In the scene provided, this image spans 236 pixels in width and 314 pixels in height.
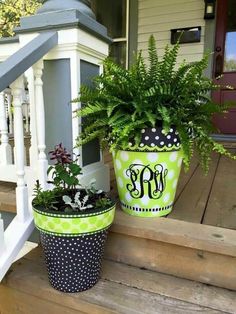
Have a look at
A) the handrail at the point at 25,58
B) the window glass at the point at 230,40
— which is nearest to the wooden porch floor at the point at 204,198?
the handrail at the point at 25,58

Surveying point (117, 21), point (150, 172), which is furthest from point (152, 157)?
point (117, 21)

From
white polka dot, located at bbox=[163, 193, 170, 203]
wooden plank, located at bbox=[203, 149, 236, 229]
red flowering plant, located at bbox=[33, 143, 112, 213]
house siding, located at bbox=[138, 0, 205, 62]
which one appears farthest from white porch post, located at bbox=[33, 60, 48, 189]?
house siding, located at bbox=[138, 0, 205, 62]

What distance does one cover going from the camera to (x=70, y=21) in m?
1.21

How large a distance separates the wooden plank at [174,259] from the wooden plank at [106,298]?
15 centimetres

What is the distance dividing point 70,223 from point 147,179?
1.39 feet

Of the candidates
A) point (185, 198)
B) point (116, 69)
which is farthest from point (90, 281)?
point (116, 69)

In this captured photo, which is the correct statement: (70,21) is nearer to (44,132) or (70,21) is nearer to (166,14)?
(44,132)

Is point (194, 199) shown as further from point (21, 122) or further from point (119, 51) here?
point (119, 51)

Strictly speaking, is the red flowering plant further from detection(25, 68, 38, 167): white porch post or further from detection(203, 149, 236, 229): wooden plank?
detection(203, 149, 236, 229): wooden plank

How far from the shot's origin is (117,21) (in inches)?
150

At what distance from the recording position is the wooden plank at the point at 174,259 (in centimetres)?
104

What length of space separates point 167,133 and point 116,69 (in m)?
0.36

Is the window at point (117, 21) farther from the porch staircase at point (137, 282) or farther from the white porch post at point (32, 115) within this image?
the porch staircase at point (137, 282)

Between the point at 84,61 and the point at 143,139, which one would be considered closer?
the point at 143,139
